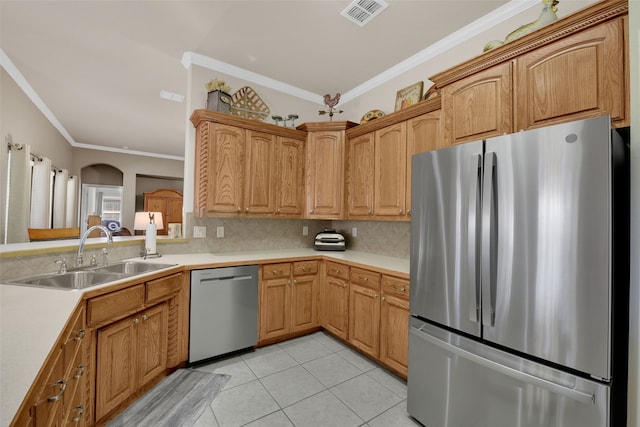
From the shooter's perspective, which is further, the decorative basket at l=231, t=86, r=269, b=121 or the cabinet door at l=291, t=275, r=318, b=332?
the decorative basket at l=231, t=86, r=269, b=121

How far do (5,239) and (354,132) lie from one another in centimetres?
405

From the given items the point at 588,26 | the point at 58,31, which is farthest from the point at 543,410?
the point at 58,31

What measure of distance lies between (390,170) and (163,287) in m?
2.14

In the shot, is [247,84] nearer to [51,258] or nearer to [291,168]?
[291,168]

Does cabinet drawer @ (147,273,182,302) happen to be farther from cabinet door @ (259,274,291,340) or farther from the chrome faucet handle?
cabinet door @ (259,274,291,340)

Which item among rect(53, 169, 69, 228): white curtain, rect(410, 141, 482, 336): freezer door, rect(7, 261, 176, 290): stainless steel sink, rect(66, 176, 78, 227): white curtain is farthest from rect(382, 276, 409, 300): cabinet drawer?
rect(66, 176, 78, 227): white curtain

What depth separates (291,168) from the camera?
3133 mm

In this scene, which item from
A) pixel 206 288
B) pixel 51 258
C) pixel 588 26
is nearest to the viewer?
pixel 588 26

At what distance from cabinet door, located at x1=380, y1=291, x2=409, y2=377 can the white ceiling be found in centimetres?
230

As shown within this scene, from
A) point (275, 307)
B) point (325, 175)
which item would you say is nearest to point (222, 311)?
point (275, 307)

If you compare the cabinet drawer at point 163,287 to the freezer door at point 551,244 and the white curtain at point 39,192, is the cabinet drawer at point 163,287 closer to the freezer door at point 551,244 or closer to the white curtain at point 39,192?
the freezer door at point 551,244

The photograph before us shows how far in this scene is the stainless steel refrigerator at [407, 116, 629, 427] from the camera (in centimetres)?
108

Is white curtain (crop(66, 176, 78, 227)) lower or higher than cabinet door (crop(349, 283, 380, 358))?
higher

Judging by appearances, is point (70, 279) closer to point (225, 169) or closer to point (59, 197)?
point (225, 169)
